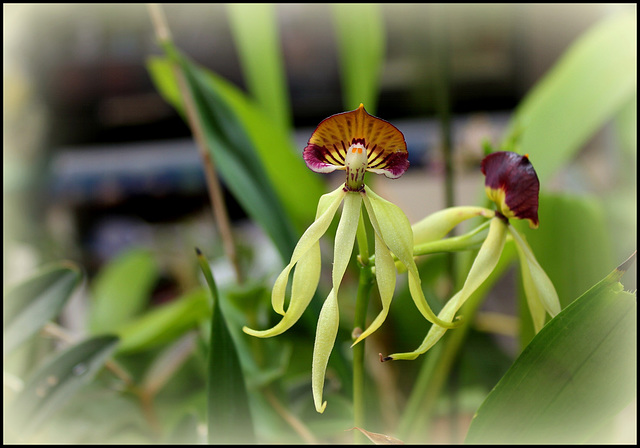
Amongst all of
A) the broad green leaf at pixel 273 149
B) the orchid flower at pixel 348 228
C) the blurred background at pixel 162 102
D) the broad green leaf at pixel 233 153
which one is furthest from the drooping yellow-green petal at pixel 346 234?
the blurred background at pixel 162 102

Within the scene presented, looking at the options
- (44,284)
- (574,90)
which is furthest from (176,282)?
(574,90)

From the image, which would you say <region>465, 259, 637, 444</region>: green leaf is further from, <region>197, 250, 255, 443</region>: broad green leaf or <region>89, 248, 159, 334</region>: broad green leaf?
<region>89, 248, 159, 334</region>: broad green leaf

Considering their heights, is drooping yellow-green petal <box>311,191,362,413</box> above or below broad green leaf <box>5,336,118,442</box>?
above

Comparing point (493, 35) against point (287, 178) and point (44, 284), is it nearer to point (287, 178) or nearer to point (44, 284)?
point (287, 178)

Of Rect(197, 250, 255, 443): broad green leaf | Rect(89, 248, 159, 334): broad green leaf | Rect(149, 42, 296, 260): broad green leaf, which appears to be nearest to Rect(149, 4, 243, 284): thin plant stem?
Rect(149, 42, 296, 260): broad green leaf

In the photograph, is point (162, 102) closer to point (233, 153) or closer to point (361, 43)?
point (361, 43)

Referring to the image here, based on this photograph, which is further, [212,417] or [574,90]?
[574,90]
